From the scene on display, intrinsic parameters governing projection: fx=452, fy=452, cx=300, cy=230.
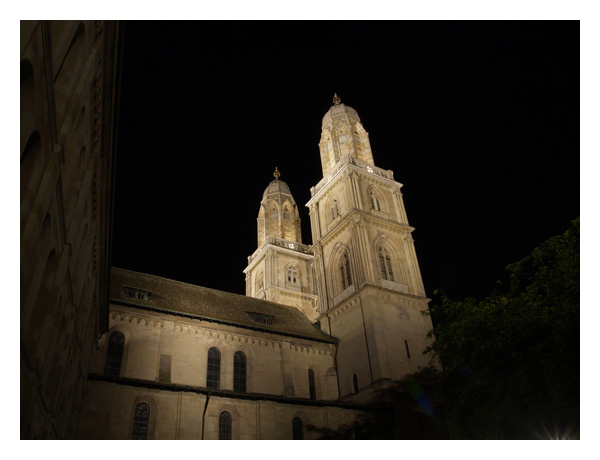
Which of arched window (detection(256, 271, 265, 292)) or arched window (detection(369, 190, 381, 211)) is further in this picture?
arched window (detection(256, 271, 265, 292))

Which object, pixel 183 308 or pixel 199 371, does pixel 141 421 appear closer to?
pixel 199 371

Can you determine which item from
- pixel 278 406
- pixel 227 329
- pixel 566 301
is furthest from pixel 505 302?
pixel 227 329

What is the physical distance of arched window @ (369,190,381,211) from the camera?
38281mm

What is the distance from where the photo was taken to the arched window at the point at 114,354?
2375cm

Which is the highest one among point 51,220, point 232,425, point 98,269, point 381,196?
point 381,196

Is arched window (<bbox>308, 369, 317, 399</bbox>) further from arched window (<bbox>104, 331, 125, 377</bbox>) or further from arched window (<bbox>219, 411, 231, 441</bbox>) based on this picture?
arched window (<bbox>104, 331, 125, 377</bbox>)

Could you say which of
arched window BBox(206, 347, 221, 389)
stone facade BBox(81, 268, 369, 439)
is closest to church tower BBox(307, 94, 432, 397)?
stone facade BBox(81, 268, 369, 439)

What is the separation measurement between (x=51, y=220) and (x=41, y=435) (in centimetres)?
580

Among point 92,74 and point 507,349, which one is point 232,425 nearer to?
point 507,349

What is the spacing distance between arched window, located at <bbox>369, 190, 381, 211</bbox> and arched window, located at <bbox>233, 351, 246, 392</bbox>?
1712 cm

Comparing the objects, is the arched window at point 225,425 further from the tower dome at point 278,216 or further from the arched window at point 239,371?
the tower dome at point 278,216

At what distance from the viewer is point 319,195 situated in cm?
4100

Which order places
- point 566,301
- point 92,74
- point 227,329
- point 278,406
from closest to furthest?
point 92,74 < point 566,301 < point 278,406 < point 227,329

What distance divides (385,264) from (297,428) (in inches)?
567
